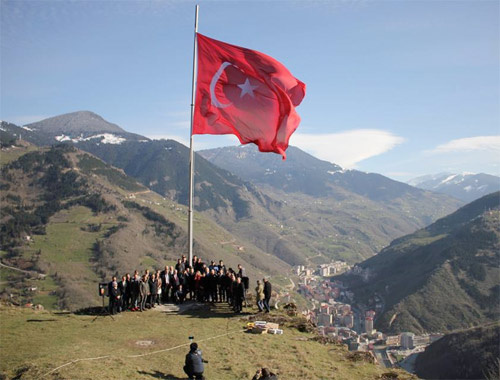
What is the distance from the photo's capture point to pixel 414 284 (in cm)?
16112

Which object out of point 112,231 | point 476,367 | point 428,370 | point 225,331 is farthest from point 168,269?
point 112,231

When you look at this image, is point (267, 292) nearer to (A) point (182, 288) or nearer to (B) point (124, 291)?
(A) point (182, 288)

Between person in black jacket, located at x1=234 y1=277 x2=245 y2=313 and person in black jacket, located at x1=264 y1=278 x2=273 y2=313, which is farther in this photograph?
person in black jacket, located at x1=234 y1=277 x2=245 y2=313

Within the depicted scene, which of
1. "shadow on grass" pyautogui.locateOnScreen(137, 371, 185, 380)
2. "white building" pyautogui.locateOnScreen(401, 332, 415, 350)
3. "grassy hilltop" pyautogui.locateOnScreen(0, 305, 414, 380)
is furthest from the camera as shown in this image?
"white building" pyautogui.locateOnScreen(401, 332, 415, 350)

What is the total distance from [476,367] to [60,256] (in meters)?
149

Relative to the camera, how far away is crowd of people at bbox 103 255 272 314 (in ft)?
81.8

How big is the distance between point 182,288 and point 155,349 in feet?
27.7

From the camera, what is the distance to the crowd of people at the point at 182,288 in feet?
81.8

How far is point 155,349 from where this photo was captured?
738 inches

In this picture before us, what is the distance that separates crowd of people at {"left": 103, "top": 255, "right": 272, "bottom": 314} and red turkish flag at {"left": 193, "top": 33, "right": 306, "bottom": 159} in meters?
8.67

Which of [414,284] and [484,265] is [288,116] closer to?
[414,284]

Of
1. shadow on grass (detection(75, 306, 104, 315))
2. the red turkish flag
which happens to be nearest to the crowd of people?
shadow on grass (detection(75, 306, 104, 315))

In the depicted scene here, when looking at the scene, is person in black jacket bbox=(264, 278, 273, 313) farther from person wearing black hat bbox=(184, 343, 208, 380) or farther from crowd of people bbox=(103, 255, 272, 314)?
person wearing black hat bbox=(184, 343, 208, 380)

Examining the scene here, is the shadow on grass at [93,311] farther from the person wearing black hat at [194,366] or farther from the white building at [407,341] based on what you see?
the white building at [407,341]
